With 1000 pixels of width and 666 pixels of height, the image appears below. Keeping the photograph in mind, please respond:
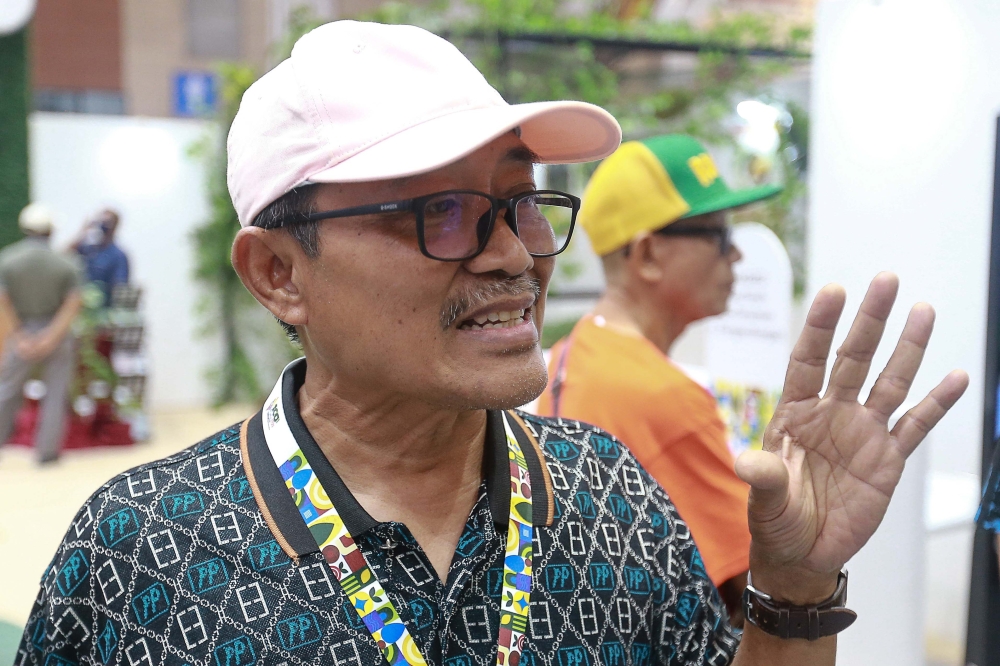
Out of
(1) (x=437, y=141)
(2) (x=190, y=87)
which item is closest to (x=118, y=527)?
(1) (x=437, y=141)

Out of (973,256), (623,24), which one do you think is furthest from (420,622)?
(623,24)

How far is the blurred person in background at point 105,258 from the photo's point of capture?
27.5 feet

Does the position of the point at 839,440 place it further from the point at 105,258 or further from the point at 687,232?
the point at 105,258

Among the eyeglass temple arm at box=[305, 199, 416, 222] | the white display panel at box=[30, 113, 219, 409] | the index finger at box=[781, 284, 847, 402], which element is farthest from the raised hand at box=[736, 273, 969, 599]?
the white display panel at box=[30, 113, 219, 409]

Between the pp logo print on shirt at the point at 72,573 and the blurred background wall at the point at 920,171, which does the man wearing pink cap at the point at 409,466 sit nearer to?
the pp logo print on shirt at the point at 72,573

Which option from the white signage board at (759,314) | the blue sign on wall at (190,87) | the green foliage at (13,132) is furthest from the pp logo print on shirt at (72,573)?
the blue sign on wall at (190,87)

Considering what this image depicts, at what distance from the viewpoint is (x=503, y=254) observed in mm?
1124

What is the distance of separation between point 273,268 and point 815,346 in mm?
740

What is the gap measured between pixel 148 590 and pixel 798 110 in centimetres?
728

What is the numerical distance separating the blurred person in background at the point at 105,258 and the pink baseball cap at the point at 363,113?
7.95 meters

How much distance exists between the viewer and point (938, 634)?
10.9ft

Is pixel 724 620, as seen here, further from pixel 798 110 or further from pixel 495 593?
pixel 798 110

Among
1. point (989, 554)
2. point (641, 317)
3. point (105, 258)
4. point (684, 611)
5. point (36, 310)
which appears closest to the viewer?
point (684, 611)

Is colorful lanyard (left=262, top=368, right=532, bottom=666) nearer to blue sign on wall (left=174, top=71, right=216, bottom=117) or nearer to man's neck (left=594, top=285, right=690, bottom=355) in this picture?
man's neck (left=594, top=285, right=690, bottom=355)
